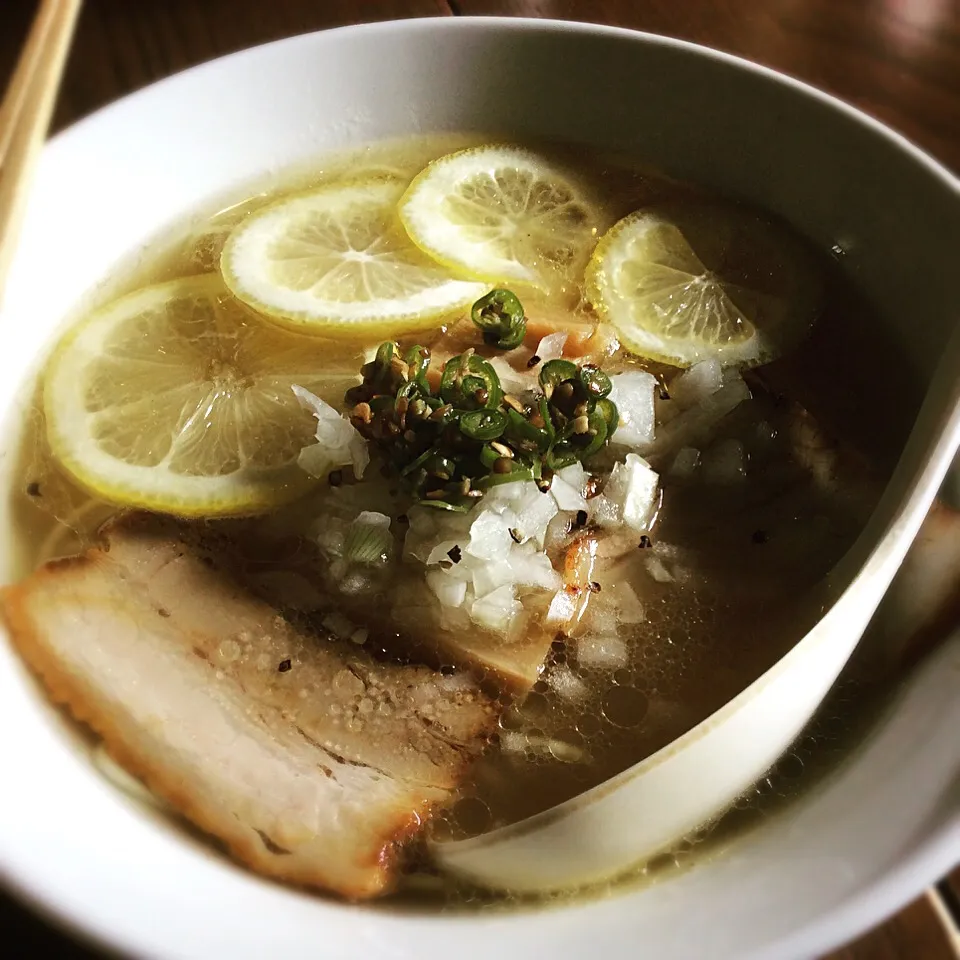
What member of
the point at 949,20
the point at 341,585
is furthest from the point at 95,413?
the point at 949,20

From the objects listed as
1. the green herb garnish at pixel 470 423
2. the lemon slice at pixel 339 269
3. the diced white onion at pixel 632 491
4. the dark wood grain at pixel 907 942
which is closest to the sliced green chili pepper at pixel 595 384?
the green herb garnish at pixel 470 423

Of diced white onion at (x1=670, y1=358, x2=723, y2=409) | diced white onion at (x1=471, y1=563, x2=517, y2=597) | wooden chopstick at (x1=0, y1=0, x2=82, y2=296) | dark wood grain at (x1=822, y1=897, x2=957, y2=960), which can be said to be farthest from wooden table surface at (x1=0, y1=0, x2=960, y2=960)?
dark wood grain at (x1=822, y1=897, x2=957, y2=960)

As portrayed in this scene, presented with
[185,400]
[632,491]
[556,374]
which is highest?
[556,374]

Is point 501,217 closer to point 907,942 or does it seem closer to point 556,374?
point 556,374

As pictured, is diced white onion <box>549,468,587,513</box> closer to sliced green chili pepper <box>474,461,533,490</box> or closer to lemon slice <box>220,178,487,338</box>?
sliced green chili pepper <box>474,461,533,490</box>

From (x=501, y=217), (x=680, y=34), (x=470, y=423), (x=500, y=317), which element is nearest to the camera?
(x=470, y=423)

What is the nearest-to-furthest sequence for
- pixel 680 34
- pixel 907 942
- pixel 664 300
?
1. pixel 907 942
2. pixel 664 300
3. pixel 680 34

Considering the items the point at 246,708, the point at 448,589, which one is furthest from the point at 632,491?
the point at 246,708
